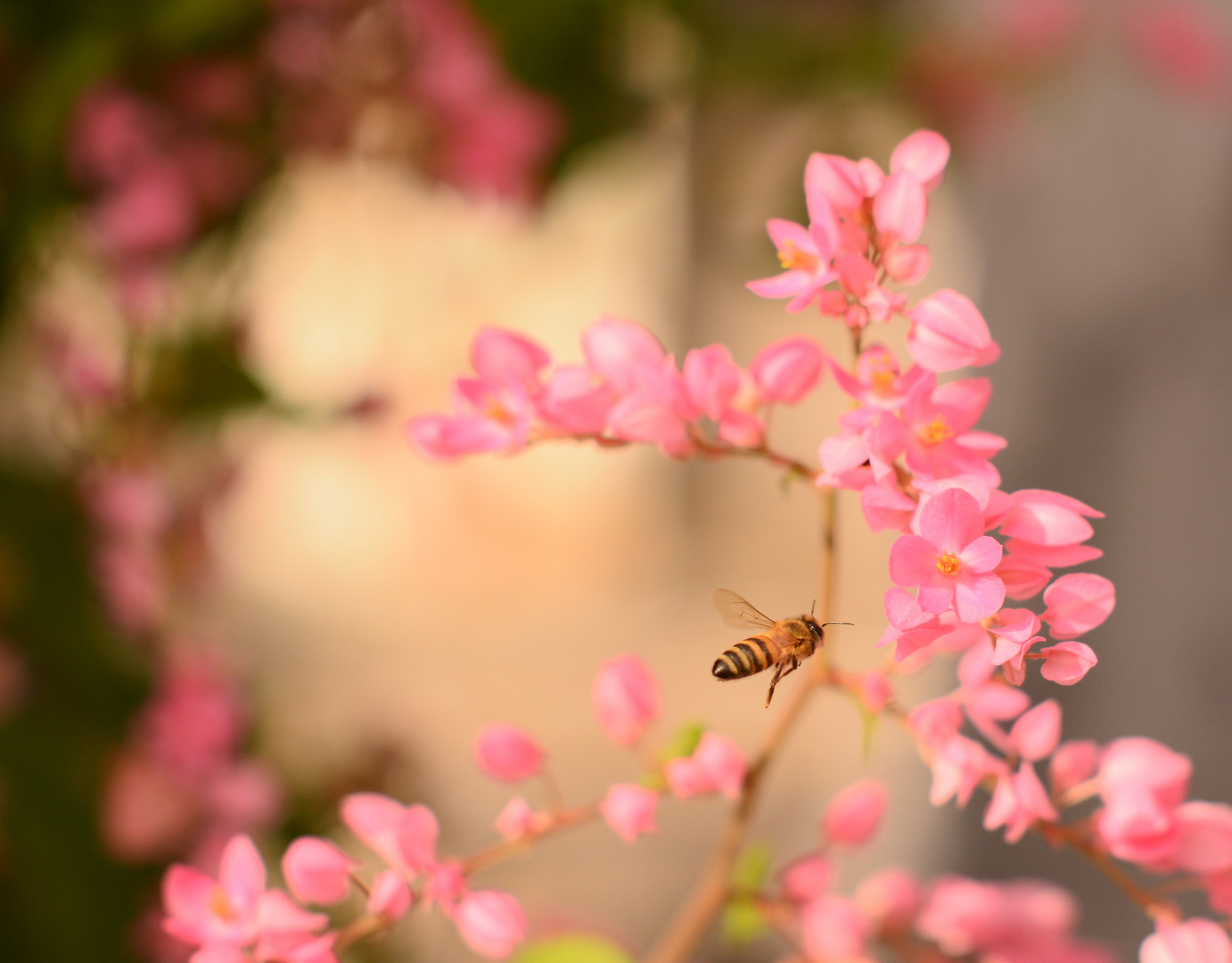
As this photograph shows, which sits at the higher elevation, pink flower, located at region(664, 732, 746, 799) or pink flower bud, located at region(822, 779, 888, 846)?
pink flower, located at region(664, 732, 746, 799)

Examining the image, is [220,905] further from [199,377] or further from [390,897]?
[199,377]

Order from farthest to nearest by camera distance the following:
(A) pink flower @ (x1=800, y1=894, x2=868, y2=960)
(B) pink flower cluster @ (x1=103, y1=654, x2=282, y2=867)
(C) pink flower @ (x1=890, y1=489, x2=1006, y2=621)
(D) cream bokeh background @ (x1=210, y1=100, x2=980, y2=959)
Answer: (D) cream bokeh background @ (x1=210, y1=100, x2=980, y2=959) < (B) pink flower cluster @ (x1=103, y1=654, x2=282, y2=867) < (A) pink flower @ (x1=800, y1=894, x2=868, y2=960) < (C) pink flower @ (x1=890, y1=489, x2=1006, y2=621)

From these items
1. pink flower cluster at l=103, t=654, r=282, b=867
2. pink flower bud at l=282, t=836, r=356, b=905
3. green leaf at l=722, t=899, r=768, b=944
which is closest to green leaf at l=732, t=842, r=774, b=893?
green leaf at l=722, t=899, r=768, b=944

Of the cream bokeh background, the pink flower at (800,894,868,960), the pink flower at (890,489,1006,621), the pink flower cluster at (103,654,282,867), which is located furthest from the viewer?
the cream bokeh background

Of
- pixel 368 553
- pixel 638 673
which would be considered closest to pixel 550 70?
pixel 638 673

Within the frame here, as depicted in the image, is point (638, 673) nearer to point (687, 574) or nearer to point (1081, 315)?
point (1081, 315)

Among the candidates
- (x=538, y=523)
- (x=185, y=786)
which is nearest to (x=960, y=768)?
(x=185, y=786)

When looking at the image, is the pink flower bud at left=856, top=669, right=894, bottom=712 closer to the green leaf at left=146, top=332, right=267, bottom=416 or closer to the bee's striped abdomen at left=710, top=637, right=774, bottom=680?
the bee's striped abdomen at left=710, top=637, right=774, bottom=680

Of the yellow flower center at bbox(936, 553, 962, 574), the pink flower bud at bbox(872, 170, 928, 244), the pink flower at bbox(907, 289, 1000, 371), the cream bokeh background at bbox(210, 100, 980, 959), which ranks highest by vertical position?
the pink flower bud at bbox(872, 170, 928, 244)
